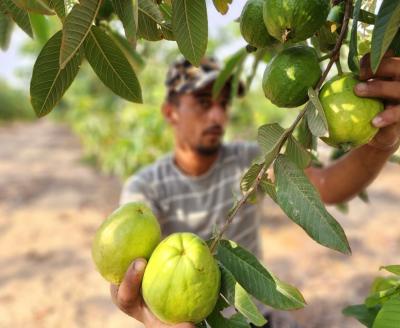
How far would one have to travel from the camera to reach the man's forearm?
120 centimetres

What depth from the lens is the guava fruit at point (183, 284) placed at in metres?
0.69

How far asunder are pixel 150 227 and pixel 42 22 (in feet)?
2.83

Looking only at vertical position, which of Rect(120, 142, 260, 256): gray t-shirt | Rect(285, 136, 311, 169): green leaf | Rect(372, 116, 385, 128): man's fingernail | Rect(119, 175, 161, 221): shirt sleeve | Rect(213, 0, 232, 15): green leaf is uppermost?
Rect(213, 0, 232, 15): green leaf

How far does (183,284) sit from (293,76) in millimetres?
381

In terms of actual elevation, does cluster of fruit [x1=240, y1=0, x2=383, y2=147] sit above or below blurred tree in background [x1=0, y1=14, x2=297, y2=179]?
above

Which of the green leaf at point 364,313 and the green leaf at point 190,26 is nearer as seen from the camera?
the green leaf at point 190,26

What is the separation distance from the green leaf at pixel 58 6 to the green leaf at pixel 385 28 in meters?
0.47

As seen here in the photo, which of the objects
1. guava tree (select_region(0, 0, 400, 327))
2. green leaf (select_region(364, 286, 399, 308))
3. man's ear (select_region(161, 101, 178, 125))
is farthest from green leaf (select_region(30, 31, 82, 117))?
man's ear (select_region(161, 101, 178, 125))

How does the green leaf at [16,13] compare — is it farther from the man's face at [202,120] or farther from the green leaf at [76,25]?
the man's face at [202,120]

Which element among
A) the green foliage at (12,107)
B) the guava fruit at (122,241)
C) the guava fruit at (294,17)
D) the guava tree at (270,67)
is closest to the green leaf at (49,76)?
the guava tree at (270,67)

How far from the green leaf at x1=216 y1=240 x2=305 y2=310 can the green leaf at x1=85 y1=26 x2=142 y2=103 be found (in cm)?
35

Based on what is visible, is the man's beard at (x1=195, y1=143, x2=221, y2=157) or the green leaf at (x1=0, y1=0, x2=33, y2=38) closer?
the green leaf at (x1=0, y1=0, x2=33, y2=38)

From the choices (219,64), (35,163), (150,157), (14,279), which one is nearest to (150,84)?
(150,157)

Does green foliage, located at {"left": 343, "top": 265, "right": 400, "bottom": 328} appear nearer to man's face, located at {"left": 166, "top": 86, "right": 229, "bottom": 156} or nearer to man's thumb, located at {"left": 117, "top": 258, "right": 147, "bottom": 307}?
man's thumb, located at {"left": 117, "top": 258, "right": 147, "bottom": 307}
